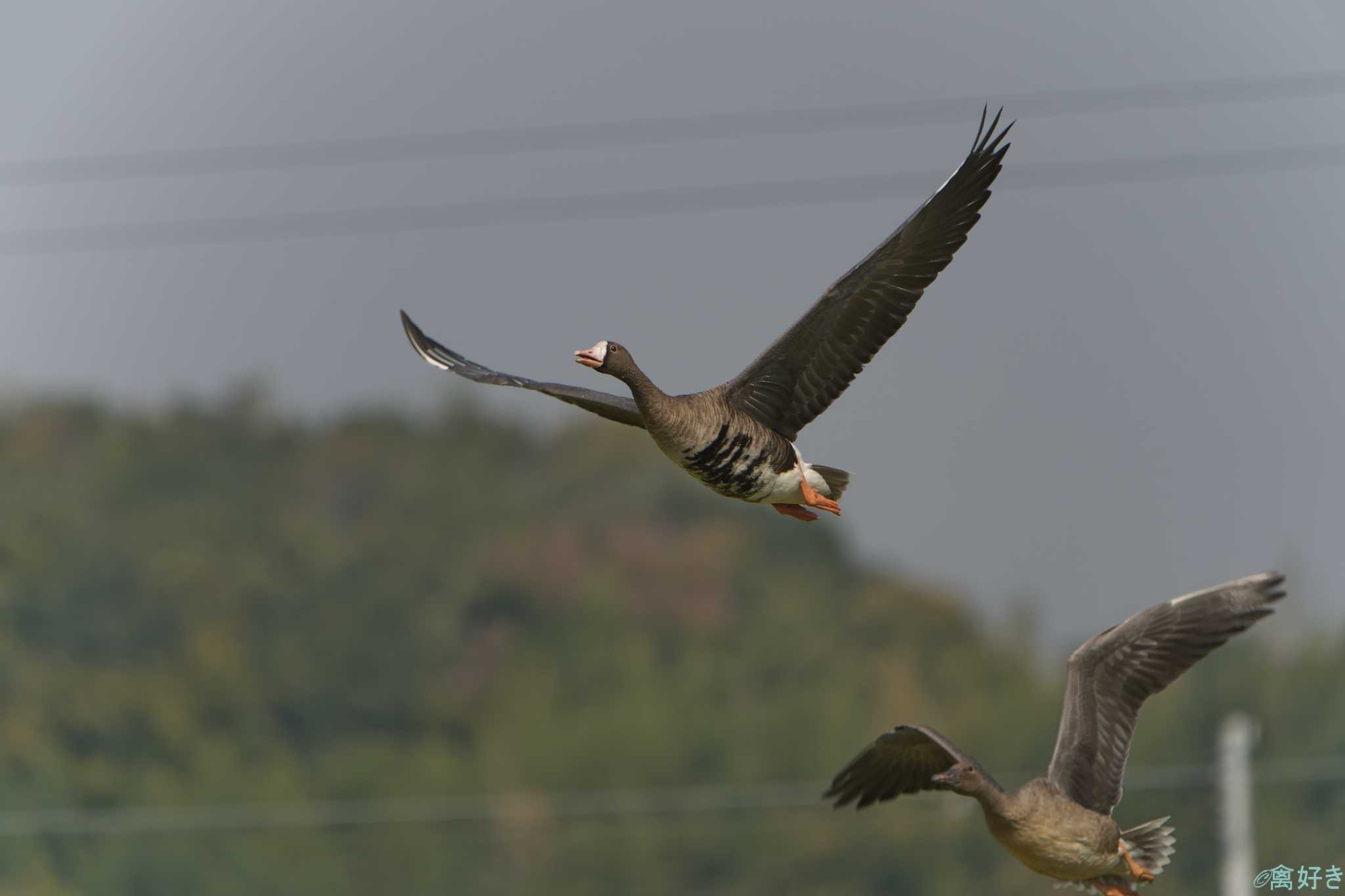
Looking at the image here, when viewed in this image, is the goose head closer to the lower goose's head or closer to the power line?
the lower goose's head

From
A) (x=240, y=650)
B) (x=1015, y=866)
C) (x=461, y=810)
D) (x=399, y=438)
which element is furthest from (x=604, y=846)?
(x=399, y=438)

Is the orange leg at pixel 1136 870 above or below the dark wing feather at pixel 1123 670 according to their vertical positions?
below

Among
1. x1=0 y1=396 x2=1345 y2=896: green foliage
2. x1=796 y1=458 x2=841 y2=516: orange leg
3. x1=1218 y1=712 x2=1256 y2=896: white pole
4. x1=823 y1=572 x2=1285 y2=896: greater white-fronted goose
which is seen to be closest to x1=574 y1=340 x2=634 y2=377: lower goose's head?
x1=796 y1=458 x2=841 y2=516: orange leg

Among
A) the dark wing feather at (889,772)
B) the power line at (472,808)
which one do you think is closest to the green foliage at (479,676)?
the power line at (472,808)

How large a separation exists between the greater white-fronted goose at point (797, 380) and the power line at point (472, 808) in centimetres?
3564

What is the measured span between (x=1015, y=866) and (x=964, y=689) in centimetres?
1094

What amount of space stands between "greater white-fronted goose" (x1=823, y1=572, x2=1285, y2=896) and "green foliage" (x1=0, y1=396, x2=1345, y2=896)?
3413 centimetres

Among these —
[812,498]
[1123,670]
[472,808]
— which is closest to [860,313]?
[812,498]

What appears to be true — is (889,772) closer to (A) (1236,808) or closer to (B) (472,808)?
(A) (1236,808)

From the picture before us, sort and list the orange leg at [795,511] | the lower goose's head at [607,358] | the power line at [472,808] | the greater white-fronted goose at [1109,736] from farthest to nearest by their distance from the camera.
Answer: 1. the power line at [472,808]
2. the orange leg at [795,511]
3. the greater white-fronted goose at [1109,736]
4. the lower goose's head at [607,358]

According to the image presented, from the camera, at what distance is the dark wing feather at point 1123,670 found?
424 inches

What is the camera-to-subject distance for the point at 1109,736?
11.0 m

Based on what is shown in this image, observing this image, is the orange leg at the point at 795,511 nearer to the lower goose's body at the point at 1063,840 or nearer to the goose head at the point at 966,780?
the goose head at the point at 966,780

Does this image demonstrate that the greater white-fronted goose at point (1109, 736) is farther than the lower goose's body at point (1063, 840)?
Yes
